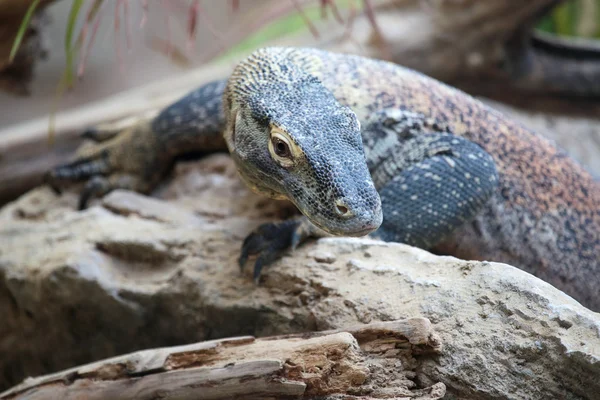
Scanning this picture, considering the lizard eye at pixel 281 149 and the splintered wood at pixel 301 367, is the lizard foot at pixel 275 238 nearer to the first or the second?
the lizard eye at pixel 281 149

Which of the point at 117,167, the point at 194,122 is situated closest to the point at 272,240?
the point at 194,122

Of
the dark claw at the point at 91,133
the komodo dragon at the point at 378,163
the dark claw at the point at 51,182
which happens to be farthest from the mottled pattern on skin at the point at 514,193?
the dark claw at the point at 51,182

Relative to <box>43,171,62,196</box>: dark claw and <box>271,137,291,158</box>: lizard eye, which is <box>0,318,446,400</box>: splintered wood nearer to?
<box>271,137,291,158</box>: lizard eye

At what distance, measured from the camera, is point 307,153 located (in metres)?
2.87

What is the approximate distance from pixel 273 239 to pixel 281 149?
0.69m

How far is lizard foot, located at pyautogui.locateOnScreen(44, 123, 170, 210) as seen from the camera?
4.87 meters

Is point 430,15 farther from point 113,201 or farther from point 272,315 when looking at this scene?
point 272,315

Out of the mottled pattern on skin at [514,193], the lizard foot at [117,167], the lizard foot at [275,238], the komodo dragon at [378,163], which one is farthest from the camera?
the lizard foot at [117,167]

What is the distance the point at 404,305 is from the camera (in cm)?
284

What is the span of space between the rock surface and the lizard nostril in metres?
0.49

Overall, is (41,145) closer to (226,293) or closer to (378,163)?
(226,293)

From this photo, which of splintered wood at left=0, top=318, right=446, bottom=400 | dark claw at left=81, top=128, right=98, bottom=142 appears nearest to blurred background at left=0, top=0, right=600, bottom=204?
dark claw at left=81, top=128, right=98, bottom=142

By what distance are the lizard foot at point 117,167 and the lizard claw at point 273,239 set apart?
66.4 inches

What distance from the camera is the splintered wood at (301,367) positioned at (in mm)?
2535
